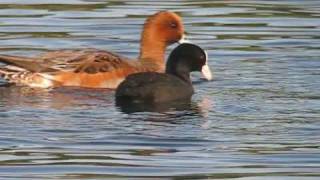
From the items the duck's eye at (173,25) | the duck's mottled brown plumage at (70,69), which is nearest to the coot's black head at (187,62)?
the duck's mottled brown plumage at (70,69)

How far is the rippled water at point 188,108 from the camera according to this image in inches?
435

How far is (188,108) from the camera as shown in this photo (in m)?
14.2

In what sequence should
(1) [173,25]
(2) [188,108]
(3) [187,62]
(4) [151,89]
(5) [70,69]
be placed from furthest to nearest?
(1) [173,25]
(5) [70,69]
(3) [187,62]
(4) [151,89]
(2) [188,108]

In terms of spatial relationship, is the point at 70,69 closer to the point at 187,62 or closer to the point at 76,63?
the point at 76,63

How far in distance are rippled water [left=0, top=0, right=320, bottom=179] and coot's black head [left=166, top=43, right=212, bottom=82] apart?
20cm

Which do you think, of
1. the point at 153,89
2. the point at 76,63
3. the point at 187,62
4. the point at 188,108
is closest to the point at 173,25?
the point at 187,62

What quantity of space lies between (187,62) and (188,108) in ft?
4.84

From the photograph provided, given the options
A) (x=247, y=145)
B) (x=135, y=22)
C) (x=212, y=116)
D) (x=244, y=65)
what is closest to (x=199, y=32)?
(x=135, y=22)

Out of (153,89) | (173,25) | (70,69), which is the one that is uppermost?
(173,25)

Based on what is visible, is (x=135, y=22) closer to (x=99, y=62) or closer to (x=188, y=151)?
(x=99, y=62)

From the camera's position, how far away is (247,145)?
11758 millimetres

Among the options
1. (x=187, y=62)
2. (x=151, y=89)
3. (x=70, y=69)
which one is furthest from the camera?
(x=70, y=69)

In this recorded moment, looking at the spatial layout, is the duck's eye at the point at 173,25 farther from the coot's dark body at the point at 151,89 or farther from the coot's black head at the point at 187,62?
the coot's dark body at the point at 151,89

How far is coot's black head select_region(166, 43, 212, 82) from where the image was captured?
15.5 metres
